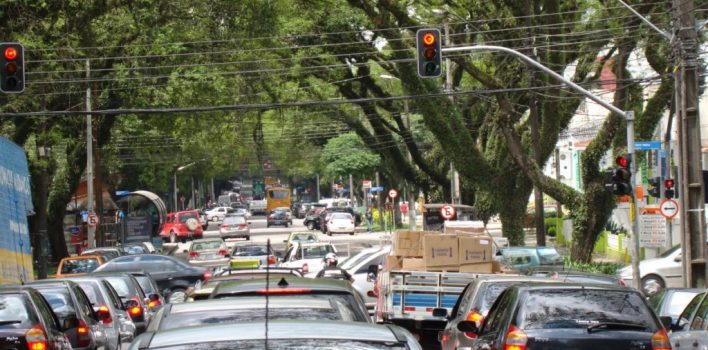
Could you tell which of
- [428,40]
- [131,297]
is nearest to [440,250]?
[131,297]

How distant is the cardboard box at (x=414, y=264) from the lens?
65.4 feet

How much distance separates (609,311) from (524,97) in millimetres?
35345

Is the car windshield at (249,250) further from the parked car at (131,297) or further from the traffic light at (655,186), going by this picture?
the parked car at (131,297)

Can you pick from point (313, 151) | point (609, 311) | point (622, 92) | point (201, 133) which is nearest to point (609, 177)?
point (622, 92)

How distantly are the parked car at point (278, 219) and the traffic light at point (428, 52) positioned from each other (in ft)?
215

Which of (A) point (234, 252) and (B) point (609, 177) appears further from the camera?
(A) point (234, 252)

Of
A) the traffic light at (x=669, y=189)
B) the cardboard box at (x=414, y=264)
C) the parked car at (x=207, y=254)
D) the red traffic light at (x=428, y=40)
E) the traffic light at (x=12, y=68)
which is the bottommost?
the parked car at (x=207, y=254)

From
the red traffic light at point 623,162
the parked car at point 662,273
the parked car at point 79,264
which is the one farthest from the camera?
the parked car at point 79,264

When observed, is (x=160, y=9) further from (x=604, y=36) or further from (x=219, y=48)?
(x=604, y=36)

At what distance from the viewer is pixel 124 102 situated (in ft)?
132

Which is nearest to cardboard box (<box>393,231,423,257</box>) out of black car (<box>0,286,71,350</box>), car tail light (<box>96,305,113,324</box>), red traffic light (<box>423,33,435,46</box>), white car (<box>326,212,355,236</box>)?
red traffic light (<box>423,33,435,46</box>)

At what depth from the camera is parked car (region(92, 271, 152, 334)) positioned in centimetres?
1895

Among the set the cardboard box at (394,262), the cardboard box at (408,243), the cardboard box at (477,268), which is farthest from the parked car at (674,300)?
the cardboard box at (394,262)

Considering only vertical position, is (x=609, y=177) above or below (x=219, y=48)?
below
